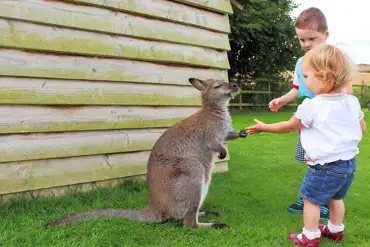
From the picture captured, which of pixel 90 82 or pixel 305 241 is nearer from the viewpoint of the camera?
pixel 305 241

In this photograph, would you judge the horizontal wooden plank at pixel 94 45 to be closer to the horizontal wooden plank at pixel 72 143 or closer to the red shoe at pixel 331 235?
the horizontal wooden plank at pixel 72 143

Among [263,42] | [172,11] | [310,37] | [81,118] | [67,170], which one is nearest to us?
[310,37]

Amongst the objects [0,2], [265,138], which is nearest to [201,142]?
[0,2]

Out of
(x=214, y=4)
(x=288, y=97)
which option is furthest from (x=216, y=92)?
(x=214, y=4)

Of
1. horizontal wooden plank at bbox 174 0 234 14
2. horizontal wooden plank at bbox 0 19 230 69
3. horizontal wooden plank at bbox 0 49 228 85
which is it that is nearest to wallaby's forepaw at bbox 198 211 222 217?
horizontal wooden plank at bbox 0 49 228 85

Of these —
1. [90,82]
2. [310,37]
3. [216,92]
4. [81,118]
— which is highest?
[310,37]

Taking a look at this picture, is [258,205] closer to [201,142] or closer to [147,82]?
[201,142]

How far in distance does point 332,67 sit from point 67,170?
305cm

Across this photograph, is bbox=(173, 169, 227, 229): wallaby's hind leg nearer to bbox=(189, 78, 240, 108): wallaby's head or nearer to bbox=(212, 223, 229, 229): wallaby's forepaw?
bbox=(212, 223, 229, 229): wallaby's forepaw

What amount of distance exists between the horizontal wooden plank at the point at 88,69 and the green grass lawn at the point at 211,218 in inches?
53.1

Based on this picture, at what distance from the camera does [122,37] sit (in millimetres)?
5172

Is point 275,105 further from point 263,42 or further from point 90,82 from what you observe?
point 263,42

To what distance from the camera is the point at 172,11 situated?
5777mm

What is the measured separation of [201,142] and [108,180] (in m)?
1.59
